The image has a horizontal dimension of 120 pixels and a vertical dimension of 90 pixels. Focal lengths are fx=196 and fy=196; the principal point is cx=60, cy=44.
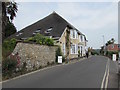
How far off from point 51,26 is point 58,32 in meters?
4.58

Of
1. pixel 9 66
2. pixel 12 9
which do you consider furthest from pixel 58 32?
pixel 9 66

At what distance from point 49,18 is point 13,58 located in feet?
98.9

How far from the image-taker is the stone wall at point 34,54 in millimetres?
16328

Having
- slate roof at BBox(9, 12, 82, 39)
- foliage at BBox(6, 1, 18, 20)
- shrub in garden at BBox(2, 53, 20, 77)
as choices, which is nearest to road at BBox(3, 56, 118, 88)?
shrub in garden at BBox(2, 53, 20, 77)

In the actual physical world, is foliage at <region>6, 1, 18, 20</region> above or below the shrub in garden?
above

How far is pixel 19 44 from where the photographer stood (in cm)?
1631

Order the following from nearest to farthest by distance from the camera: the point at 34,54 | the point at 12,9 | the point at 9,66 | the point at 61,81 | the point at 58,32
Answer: the point at 61,81 < the point at 9,66 < the point at 34,54 < the point at 12,9 < the point at 58,32

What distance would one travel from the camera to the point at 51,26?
129 feet

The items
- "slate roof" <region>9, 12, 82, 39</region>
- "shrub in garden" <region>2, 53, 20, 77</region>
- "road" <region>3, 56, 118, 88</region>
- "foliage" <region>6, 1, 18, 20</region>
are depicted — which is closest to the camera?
"road" <region>3, 56, 118, 88</region>

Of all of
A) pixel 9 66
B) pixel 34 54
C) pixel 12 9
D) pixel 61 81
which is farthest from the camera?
pixel 12 9

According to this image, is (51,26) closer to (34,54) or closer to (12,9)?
(12,9)

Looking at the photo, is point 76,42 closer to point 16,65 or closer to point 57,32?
point 57,32

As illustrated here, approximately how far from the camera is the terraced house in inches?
1367

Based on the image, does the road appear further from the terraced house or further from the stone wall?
the terraced house
